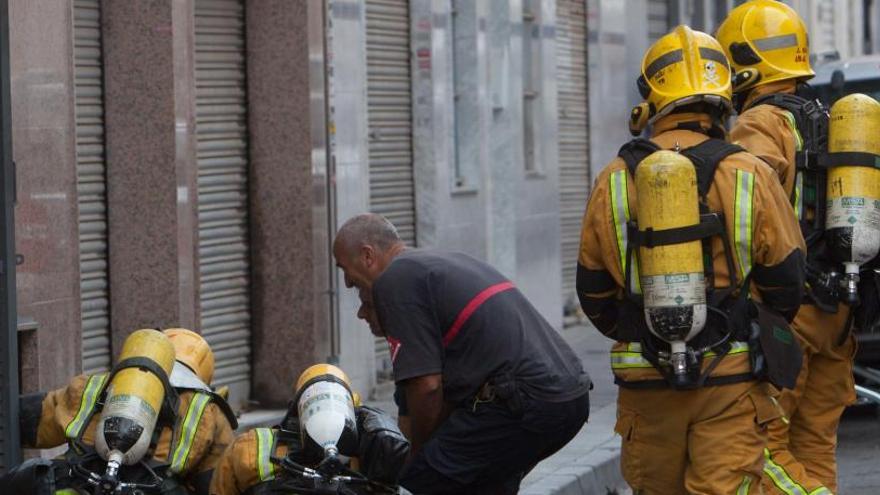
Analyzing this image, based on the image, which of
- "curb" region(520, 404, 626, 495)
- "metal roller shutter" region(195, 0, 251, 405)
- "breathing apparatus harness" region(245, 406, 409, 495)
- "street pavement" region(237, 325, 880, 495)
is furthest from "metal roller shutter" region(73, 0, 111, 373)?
"breathing apparatus harness" region(245, 406, 409, 495)

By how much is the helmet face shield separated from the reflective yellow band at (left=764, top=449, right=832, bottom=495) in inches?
45.5

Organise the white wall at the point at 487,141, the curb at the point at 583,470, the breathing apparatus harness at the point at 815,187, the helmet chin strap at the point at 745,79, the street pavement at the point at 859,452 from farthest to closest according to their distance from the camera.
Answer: the white wall at the point at 487,141 → the street pavement at the point at 859,452 → the curb at the point at 583,470 → the helmet chin strap at the point at 745,79 → the breathing apparatus harness at the point at 815,187

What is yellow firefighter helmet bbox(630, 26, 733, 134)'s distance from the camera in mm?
6242

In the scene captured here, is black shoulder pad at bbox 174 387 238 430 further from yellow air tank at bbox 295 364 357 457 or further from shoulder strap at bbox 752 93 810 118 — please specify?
shoulder strap at bbox 752 93 810 118

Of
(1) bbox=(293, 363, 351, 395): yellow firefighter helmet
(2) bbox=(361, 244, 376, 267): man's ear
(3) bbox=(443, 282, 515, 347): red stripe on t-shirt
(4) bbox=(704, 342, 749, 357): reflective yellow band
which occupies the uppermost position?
(2) bbox=(361, 244, 376, 267): man's ear

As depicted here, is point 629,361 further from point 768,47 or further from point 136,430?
point 768,47

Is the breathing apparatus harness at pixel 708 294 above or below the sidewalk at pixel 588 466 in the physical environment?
above

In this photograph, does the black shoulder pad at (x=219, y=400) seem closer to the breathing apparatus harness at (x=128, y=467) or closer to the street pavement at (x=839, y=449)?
the breathing apparatus harness at (x=128, y=467)

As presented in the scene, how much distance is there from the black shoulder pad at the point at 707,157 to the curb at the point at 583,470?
10.5 ft

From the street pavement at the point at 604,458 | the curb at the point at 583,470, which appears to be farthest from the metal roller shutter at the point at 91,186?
the curb at the point at 583,470

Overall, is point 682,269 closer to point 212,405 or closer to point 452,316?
point 452,316

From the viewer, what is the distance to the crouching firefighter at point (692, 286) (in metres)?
5.87

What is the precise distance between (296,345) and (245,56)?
5.60 ft

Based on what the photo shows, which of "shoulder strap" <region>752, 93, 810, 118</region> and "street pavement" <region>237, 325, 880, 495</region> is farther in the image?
"street pavement" <region>237, 325, 880, 495</region>
